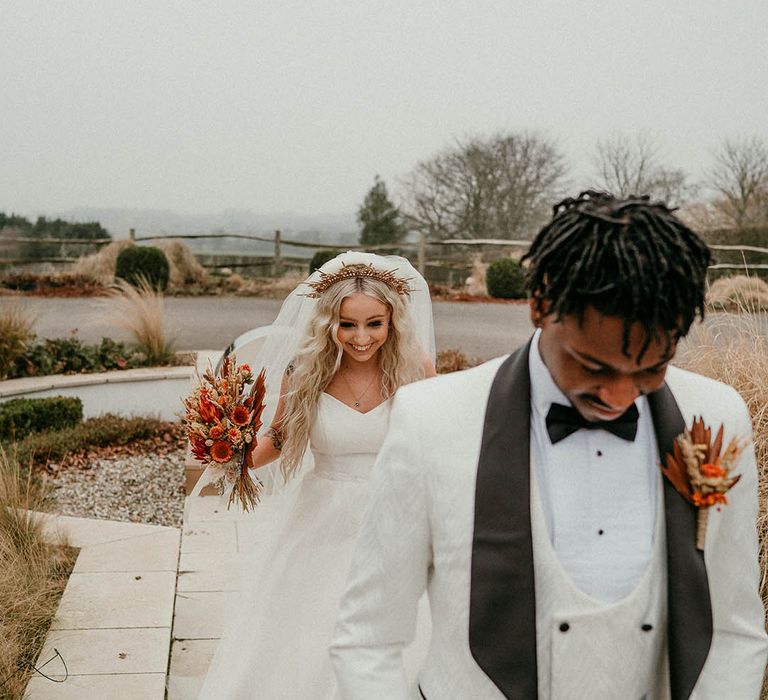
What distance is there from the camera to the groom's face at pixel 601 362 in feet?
4.16

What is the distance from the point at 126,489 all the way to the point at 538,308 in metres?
5.66

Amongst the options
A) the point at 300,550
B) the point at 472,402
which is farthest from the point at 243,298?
the point at 472,402

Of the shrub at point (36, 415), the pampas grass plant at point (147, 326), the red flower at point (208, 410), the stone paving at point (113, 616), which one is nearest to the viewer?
the red flower at point (208, 410)

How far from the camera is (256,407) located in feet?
10.7

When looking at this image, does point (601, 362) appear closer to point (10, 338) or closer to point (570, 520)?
point (570, 520)

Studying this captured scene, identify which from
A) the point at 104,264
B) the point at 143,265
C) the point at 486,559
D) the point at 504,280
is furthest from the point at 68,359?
the point at 104,264

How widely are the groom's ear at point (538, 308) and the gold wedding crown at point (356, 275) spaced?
2.10 meters

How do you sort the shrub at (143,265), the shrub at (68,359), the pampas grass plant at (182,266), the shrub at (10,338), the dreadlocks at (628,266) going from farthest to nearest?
the pampas grass plant at (182,266) → the shrub at (143,265) → the shrub at (68,359) → the shrub at (10,338) → the dreadlocks at (628,266)

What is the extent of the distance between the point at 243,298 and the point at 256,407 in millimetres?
16851

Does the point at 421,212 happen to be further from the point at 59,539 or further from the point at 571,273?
the point at 571,273

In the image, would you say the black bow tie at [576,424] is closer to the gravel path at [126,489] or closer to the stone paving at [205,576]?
the stone paving at [205,576]

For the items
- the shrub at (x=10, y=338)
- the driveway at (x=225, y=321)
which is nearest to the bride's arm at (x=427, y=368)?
the shrub at (x=10, y=338)

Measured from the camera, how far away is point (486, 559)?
1.38 meters

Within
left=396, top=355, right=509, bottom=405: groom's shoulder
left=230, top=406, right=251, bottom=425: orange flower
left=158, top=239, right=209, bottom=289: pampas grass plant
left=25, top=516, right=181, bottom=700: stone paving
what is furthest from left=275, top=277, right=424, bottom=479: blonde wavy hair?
left=158, top=239, right=209, bottom=289: pampas grass plant
